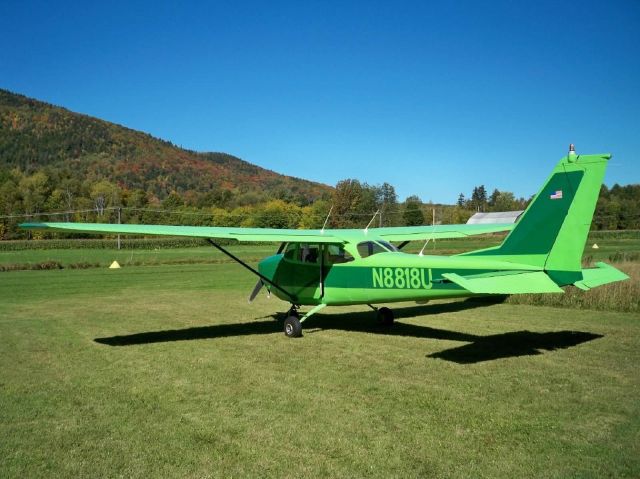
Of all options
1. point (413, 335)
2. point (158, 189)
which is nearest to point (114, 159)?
point (158, 189)

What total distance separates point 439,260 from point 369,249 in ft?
5.65

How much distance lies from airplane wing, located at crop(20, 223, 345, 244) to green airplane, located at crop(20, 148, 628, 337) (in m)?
0.02

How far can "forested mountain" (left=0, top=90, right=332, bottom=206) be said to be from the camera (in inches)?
5536

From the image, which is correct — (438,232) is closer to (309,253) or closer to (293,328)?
(309,253)

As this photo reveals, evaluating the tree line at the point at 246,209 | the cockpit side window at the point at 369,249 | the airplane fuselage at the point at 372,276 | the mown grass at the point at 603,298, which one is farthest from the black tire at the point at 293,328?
the tree line at the point at 246,209

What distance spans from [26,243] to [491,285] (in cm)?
5261

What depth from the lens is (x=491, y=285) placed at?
275 inches

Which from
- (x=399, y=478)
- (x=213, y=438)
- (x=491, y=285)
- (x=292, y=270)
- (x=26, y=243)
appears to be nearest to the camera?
(x=399, y=478)

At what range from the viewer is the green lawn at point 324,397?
452cm

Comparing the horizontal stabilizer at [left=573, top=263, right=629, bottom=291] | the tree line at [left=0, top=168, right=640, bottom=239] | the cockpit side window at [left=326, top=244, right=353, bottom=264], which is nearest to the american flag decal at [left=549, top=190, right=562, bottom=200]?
the horizontal stabilizer at [left=573, top=263, right=629, bottom=291]

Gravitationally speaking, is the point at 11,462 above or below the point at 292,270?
below

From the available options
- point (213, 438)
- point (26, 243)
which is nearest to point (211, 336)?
point (213, 438)

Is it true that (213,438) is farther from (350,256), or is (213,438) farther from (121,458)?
(350,256)

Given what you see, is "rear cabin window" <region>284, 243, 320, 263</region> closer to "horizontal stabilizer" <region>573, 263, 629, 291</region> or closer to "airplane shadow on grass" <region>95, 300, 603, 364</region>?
"airplane shadow on grass" <region>95, 300, 603, 364</region>
